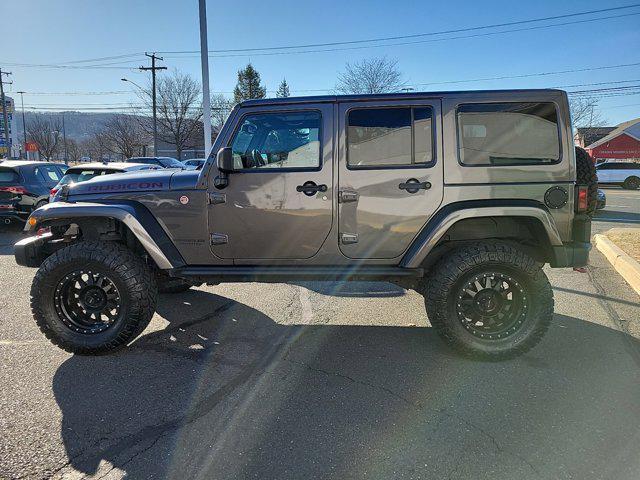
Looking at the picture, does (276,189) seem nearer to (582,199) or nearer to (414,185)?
(414,185)

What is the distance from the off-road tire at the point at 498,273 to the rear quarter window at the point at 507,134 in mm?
724

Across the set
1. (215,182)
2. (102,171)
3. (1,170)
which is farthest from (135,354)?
(1,170)

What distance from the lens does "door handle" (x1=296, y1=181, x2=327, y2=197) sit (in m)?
3.57

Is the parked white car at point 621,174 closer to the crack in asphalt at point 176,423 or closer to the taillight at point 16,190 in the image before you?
the taillight at point 16,190

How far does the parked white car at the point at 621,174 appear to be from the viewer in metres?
26.4

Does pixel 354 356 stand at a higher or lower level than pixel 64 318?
lower

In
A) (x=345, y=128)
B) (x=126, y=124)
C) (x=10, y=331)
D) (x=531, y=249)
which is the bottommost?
(x=10, y=331)

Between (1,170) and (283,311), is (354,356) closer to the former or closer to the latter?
(283,311)

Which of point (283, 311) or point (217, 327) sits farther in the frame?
point (283, 311)

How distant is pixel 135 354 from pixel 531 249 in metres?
3.58

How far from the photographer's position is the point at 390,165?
355cm

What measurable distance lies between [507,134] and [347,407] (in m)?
2.48

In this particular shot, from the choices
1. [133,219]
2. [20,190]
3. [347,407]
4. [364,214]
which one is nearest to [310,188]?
[364,214]

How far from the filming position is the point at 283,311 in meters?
4.87
